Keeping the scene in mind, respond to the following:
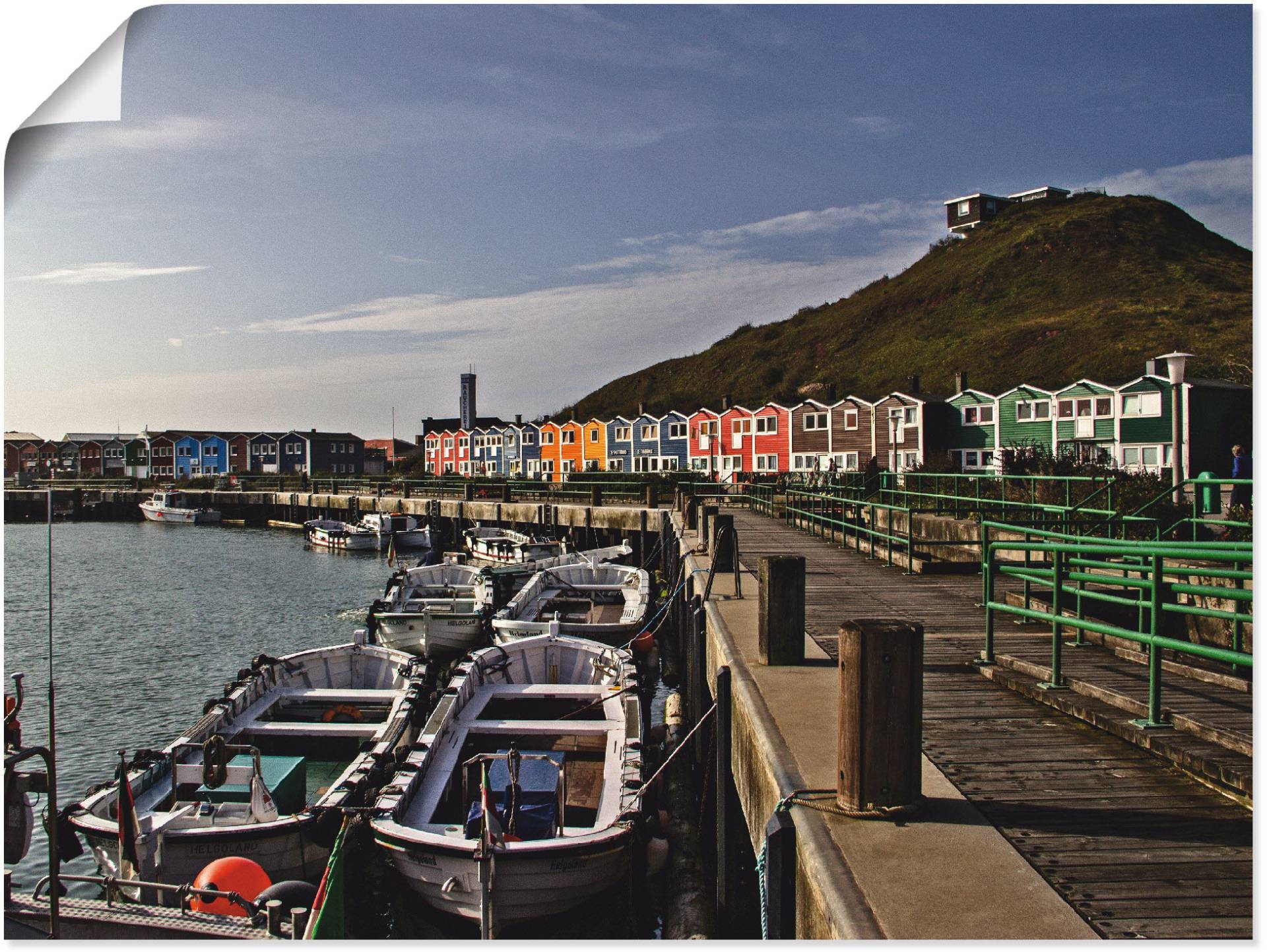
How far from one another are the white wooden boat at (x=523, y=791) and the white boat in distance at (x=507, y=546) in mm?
20892

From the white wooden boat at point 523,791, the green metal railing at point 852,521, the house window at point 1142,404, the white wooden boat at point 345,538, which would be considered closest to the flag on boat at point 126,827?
the white wooden boat at point 523,791

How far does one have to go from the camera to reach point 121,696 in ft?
61.8

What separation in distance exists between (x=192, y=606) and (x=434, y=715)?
22547 mm

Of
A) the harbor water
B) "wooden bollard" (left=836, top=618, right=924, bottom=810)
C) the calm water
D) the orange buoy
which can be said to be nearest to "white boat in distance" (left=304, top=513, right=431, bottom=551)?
the harbor water

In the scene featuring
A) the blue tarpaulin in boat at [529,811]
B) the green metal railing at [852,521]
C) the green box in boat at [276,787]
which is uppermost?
the green metal railing at [852,521]

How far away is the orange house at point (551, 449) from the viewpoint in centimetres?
7744

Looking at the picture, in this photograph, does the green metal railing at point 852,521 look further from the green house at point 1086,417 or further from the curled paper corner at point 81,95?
the green house at point 1086,417

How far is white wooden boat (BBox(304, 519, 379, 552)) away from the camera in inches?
2030

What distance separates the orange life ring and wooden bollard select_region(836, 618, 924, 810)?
11.5m

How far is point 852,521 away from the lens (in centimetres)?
2289

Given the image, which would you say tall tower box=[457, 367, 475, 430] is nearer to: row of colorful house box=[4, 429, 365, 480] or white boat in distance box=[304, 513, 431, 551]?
row of colorful house box=[4, 429, 365, 480]

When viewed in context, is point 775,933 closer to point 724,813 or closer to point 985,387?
point 724,813

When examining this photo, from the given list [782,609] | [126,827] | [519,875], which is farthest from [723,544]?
[126,827]

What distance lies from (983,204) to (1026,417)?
342ft
